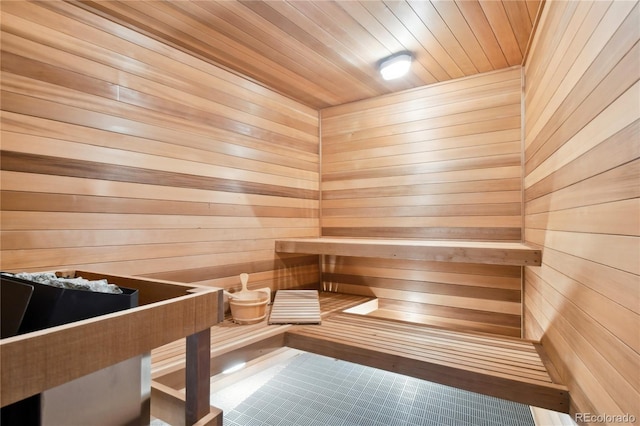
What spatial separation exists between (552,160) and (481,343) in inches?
40.8

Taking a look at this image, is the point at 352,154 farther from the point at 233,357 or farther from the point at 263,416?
the point at 263,416

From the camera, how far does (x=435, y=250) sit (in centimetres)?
192

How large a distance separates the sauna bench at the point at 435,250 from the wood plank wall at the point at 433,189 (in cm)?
34

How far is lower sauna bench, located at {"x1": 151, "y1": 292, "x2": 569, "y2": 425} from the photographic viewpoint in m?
1.40

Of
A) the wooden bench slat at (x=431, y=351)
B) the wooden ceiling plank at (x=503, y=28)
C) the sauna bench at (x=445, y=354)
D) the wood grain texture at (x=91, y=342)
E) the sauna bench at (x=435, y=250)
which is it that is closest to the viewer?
the wood grain texture at (x=91, y=342)

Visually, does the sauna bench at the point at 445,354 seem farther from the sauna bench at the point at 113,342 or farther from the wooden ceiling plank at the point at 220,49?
the wooden ceiling plank at the point at 220,49

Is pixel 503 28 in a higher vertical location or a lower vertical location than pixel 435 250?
higher

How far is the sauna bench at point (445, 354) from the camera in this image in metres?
1.39

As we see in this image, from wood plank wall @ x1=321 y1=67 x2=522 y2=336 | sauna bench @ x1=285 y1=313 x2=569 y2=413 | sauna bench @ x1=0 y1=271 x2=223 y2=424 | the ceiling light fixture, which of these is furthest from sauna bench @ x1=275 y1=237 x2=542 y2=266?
sauna bench @ x1=0 y1=271 x2=223 y2=424

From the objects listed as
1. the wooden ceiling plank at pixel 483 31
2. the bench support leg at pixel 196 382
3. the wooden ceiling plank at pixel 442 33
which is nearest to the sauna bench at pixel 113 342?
the bench support leg at pixel 196 382

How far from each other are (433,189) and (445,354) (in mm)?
1233

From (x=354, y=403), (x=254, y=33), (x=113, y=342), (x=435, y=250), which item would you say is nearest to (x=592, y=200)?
(x=435, y=250)

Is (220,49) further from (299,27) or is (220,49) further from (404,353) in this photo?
(404,353)

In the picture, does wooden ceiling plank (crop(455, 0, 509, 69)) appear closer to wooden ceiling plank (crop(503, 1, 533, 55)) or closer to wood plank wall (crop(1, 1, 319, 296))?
wooden ceiling plank (crop(503, 1, 533, 55))
